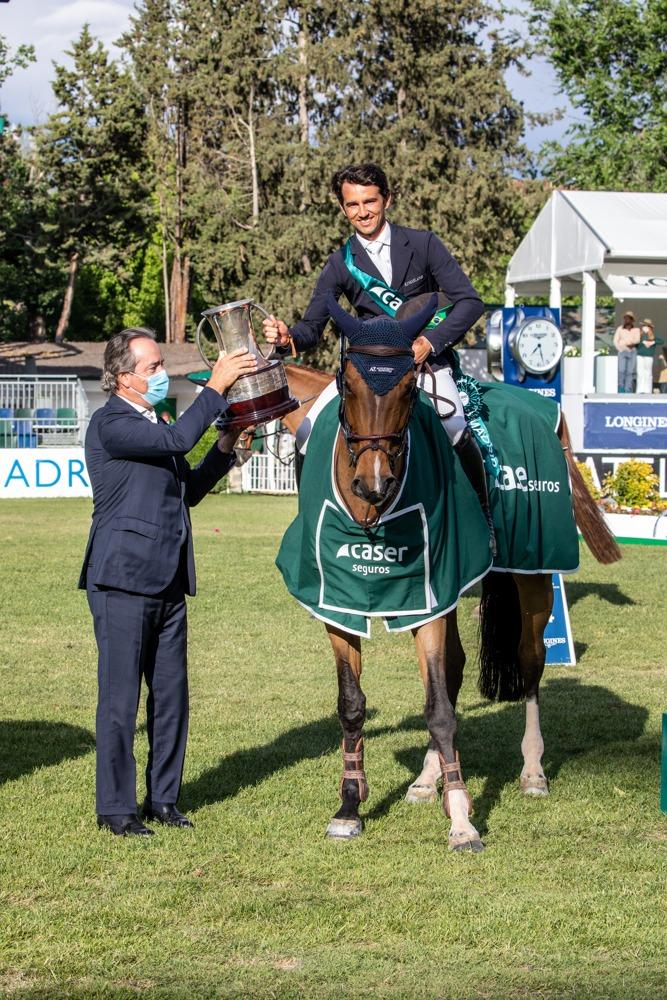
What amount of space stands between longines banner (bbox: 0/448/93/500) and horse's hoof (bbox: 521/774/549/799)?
2277 cm

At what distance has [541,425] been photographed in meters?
7.71

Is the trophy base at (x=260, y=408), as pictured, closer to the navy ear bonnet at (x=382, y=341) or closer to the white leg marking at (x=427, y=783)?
the navy ear bonnet at (x=382, y=341)

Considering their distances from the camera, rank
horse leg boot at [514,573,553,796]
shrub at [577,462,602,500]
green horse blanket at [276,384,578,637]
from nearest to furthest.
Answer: green horse blanket at [276,384,578,637]
horse leg boot at [514,573,553,796]
shrub at [577,462,602,500]

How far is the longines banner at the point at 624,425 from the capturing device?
78.0 ft

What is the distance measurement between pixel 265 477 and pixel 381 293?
2671cm

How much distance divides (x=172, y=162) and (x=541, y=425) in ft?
183

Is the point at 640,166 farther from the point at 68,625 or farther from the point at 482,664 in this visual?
the point at 482,664

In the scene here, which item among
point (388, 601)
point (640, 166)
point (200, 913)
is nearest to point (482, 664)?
point (388, 601)

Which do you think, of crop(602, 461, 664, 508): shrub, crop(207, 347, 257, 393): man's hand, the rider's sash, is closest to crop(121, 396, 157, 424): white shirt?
crop(207, 347, 257, 393): man's hand

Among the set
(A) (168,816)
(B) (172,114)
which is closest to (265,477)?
(A) (168,816)

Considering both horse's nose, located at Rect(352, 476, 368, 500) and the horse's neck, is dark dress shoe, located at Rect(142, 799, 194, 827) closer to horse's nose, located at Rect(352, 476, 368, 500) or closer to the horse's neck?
horse's nose, located at Rect(352, 476, 368, 500)

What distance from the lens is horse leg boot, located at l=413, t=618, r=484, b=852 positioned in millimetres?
5719

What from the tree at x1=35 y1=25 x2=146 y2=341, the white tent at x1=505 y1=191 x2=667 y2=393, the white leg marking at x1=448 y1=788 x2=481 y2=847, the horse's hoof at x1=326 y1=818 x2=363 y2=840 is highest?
the tree at x1=35 y1=25 x2=146 y2=341

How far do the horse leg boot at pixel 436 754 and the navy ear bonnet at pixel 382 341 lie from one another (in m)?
1.68
